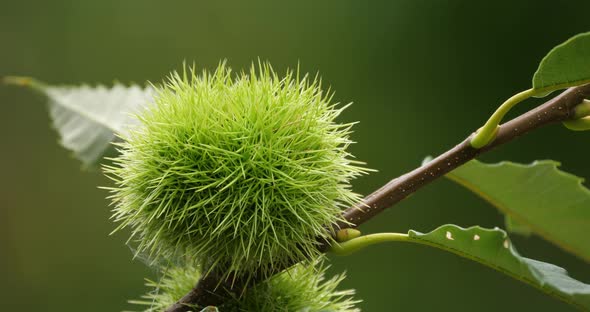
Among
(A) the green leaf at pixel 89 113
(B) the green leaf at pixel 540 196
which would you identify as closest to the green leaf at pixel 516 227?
(B) the green leaf at pixel 540 196

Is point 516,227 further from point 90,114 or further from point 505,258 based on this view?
point 90,114

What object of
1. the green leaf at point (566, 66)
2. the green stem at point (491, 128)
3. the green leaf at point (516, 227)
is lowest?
the green leaf at point (516, 227)

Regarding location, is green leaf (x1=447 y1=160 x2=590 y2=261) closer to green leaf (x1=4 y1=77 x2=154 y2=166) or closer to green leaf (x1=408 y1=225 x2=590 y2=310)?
green leaf (x1=408 y1=225 x2=590 y2=310)

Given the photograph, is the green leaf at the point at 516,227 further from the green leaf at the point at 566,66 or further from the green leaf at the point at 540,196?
the green leaf at the point at 566,66

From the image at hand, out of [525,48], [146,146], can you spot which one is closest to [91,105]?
[146,146]

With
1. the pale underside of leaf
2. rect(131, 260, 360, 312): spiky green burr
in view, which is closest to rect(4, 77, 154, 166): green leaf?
the pale underside of leaf
